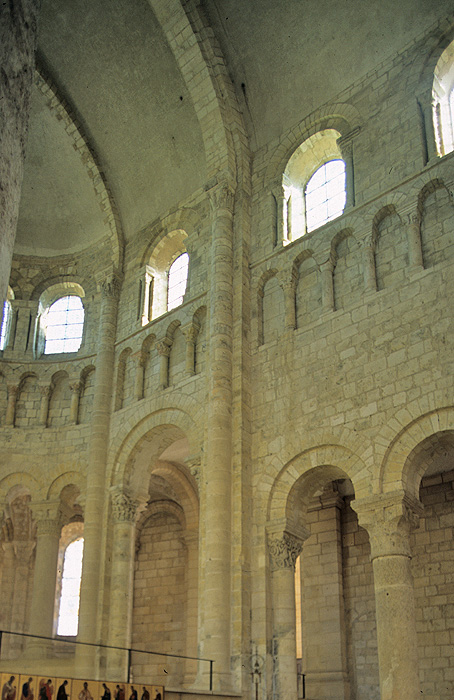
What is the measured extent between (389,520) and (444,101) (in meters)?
8.21

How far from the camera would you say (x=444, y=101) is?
14453mm

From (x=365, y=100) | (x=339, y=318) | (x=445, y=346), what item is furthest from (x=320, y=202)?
(x=445, y=346)

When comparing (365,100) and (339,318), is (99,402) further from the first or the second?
(365,100)

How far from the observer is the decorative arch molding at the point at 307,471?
12.8 metres

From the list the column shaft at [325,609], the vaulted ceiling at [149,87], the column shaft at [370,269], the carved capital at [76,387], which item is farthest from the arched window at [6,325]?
the column shaft at [370,269]

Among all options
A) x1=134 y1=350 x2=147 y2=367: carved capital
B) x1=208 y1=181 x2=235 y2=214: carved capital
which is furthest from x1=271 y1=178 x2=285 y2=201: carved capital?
x1=134 y1=350 x2=147 y2=367: carved capital

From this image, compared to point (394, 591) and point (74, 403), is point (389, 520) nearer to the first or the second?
point (394, 591)

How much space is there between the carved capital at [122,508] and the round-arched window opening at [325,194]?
715cm

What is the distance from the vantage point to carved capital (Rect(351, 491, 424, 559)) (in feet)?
38.0

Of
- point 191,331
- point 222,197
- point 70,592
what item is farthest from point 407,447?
point 70,592

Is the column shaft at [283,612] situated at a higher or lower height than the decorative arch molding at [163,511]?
lower

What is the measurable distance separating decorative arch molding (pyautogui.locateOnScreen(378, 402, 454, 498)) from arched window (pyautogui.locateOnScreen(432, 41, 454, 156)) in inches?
206

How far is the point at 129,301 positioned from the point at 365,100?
7.59m

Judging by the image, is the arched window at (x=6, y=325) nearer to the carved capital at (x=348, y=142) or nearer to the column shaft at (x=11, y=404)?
the column shaft at (x=11, y=404)
